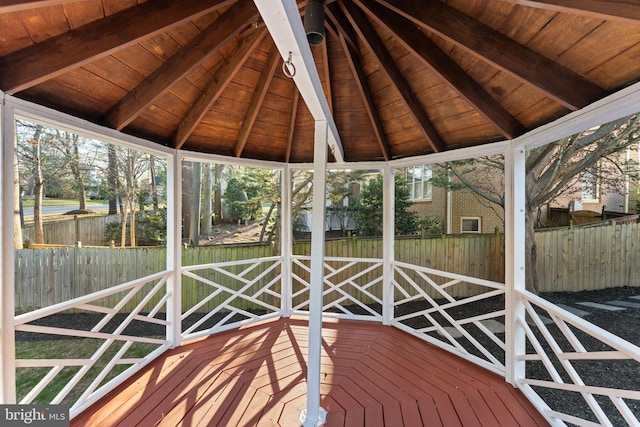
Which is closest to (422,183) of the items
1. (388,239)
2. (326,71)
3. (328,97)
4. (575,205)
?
(575,205)

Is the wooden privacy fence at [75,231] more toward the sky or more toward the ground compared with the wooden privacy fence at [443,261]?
more toward the sky

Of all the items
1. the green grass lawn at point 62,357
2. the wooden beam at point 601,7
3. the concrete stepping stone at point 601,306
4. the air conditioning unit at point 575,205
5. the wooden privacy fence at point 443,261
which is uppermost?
the wooden beam at point 601,7

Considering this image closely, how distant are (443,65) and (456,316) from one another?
424cm

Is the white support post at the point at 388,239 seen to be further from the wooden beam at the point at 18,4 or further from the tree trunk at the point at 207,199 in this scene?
the tree trunk at the point at 207,199

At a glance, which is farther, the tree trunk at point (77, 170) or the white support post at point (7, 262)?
the tree trunk at point (77, 170)

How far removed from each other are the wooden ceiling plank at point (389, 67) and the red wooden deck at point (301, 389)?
2268mm

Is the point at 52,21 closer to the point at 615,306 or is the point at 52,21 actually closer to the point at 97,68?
the point at 97,68

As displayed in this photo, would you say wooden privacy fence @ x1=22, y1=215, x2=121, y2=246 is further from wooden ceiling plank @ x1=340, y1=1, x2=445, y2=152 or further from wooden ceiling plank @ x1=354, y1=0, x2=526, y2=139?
wooden ceiling plank @ x1=354, y1=0, x2=526, y2=139

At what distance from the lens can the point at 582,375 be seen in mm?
2973

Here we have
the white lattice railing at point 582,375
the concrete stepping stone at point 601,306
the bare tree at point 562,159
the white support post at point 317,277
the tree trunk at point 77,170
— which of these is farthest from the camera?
the tree trunk at point 77,170

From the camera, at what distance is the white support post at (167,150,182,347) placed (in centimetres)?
299

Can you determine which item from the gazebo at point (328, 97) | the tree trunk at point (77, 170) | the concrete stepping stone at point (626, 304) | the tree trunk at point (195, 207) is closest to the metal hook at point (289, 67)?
the gazebo at point (328, 97)

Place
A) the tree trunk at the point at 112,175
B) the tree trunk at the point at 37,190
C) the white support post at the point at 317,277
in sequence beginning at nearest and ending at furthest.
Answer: the white support post at the point at 317,277
the tree trunk at the point at 37,190
the tree trunk at the point at 112,175

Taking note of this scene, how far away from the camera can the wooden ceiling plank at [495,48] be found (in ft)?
5.12
